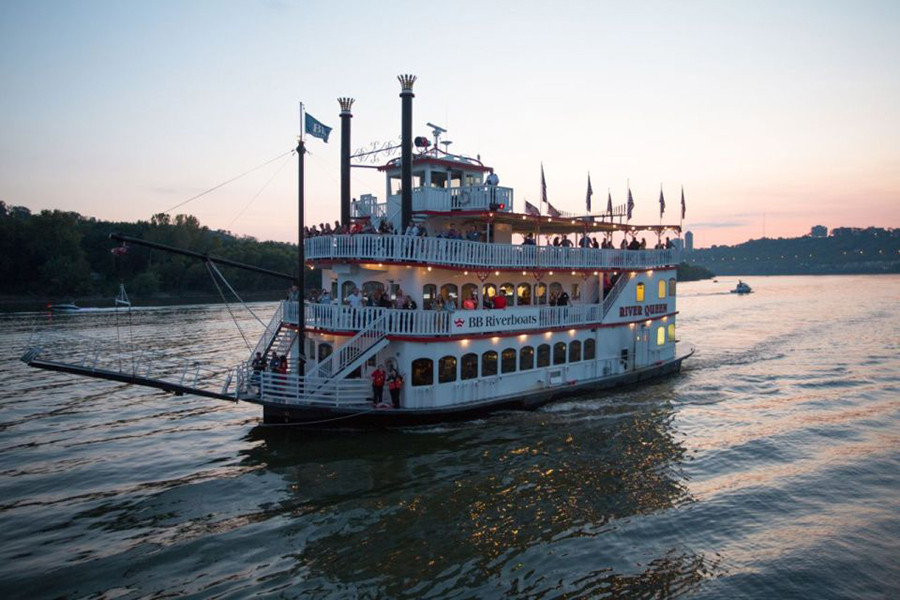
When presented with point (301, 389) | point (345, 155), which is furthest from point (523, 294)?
point (301, 389)

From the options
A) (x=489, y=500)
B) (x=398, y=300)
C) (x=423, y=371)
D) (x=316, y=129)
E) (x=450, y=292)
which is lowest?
(x=489, y=500)

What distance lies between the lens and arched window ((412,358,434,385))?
1923cm

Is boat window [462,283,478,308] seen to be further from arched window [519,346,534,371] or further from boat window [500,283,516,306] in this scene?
arched window [519,346,534,371]

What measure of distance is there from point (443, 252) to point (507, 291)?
16.1 feet

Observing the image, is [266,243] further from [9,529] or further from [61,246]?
[9,529]

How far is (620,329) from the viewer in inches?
1065

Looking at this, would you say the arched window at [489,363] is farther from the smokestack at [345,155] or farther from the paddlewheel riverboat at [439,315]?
the smokestack at [345,155]

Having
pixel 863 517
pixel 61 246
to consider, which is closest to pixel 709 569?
pixel 863 517

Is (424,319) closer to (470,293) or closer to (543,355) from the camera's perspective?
(470,293)

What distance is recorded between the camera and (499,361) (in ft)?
70.1

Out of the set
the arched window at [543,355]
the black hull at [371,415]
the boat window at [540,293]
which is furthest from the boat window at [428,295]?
the boat window at [540,293]

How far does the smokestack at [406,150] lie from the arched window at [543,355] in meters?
7.03

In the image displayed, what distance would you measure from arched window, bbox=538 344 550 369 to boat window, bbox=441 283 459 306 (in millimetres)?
4046

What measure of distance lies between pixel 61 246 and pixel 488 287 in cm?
7663
